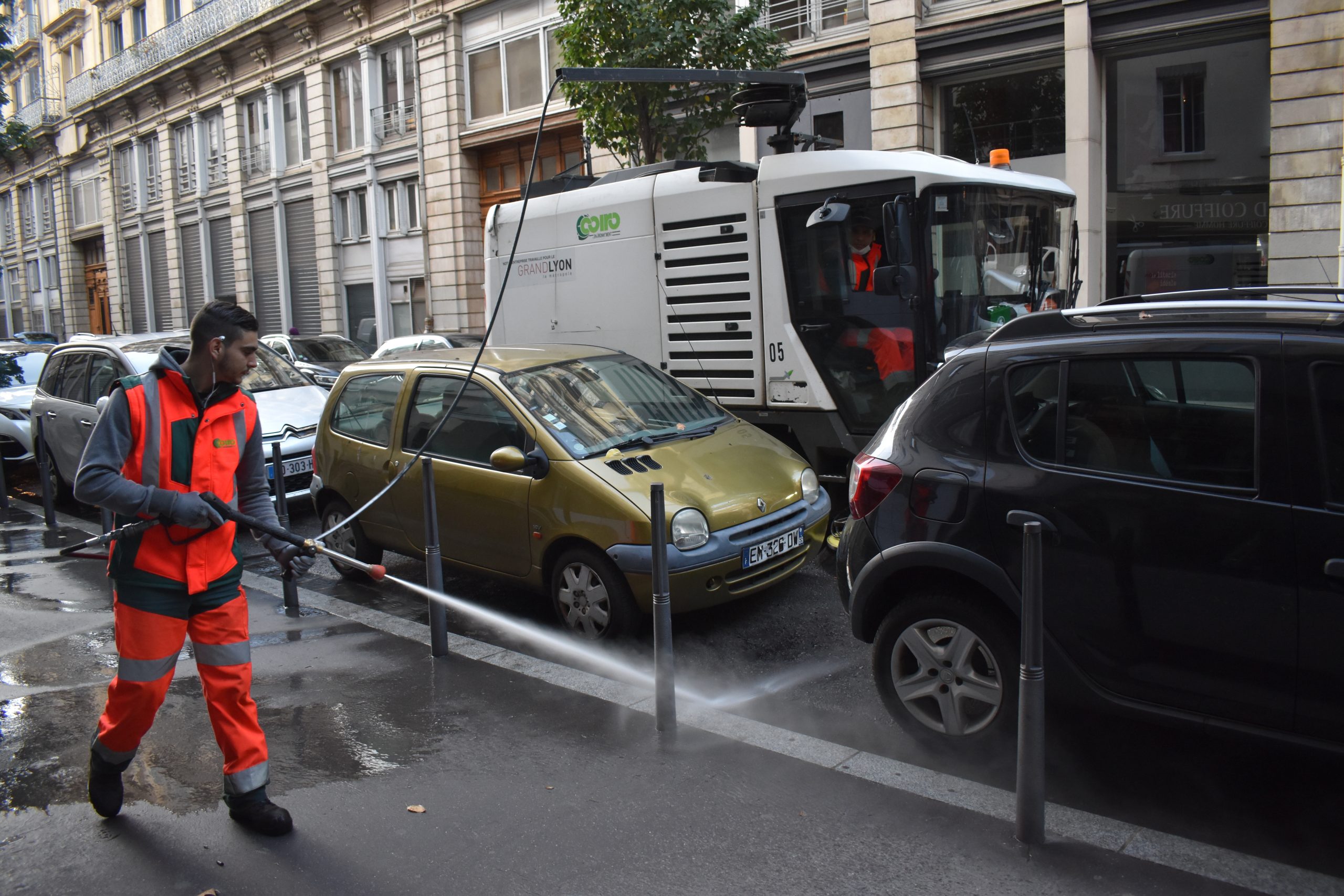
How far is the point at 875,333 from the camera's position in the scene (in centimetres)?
782

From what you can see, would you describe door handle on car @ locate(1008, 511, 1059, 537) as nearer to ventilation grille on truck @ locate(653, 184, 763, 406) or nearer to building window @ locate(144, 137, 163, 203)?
ventilation grille on truck @ locate(653, 184, 763, 406)

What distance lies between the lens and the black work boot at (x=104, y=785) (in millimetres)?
3527

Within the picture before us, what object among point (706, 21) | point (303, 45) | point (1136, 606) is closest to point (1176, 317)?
point (1136, 606)

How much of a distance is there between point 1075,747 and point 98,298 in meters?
48.3

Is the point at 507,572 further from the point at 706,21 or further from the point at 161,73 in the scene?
the point at 161,73

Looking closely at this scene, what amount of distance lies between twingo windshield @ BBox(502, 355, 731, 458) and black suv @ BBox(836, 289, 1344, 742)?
6.89 feet

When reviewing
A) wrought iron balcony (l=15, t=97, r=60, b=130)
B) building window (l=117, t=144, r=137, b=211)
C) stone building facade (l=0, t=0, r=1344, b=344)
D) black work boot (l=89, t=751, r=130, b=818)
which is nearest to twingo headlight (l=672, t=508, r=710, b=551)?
black work boot (l=89, t=751, r=130, b=818)

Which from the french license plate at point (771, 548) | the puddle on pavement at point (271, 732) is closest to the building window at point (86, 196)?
the puddle on pavement at point (271, 732)

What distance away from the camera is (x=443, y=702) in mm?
4652

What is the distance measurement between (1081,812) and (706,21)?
470 inches

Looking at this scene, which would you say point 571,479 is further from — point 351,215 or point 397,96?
point 351,215

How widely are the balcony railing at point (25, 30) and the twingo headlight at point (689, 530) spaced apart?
176 feet

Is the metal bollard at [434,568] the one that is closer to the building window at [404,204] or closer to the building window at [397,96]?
the building window at [404,204]

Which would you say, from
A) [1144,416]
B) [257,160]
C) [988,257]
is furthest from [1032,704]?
[257,160]
